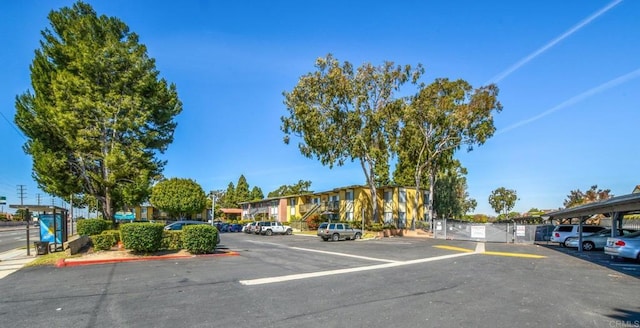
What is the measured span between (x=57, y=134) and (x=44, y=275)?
1381 cm

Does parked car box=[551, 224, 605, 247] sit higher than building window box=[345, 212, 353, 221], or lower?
higher

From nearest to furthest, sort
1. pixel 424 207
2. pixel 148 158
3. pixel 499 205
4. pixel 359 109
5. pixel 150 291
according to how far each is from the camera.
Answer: pixel 150 291, pixel 148 158, pixel 359 109, pixel 424 207, pixel 499 205

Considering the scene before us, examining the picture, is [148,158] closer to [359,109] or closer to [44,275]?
[44,275]

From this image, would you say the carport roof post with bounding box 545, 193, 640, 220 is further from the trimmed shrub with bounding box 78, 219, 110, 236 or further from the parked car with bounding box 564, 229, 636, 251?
the trimmed shrub with bounding box 78, 219, 110, 236

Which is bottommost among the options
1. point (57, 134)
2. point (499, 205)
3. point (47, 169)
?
point (499, 205)

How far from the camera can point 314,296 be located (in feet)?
27.0

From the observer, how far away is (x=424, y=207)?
46.6 meters

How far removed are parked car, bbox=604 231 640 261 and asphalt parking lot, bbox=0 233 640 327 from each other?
3794mm

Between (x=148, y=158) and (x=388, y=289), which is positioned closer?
(x=388, y=289)

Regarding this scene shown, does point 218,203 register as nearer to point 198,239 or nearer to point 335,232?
point 335,232

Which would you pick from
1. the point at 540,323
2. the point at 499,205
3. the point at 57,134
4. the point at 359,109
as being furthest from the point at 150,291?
the point at 499,205

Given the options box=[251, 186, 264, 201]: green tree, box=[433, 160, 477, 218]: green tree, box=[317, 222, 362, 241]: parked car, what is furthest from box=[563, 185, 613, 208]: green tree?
box=[251, 186, 264, 201]: green tree

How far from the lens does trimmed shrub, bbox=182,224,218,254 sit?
15.8 metres

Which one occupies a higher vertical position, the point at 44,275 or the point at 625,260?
the point at 44,275
